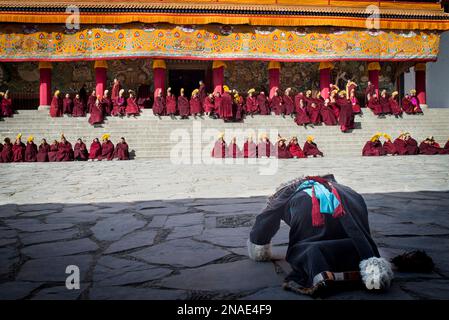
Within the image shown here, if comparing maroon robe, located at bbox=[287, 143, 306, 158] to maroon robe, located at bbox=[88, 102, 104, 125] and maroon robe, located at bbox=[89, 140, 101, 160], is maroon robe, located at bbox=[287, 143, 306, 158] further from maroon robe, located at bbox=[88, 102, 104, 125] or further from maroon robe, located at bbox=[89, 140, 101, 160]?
maroon robe, located at bbox=[88, 102, 104, 125]

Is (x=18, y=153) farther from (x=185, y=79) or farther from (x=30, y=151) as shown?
(x=185, y=79)

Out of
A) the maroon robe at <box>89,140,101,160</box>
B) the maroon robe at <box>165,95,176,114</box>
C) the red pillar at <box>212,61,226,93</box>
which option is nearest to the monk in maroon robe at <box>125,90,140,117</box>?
the maroon robe at <box>165,95,176,114</box>

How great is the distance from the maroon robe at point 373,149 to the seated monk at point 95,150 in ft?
24.7

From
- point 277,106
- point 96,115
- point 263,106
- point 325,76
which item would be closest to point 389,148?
point 277,106

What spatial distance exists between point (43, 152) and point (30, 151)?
366 mm

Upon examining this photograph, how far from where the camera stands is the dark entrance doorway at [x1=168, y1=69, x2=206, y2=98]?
1731 cm

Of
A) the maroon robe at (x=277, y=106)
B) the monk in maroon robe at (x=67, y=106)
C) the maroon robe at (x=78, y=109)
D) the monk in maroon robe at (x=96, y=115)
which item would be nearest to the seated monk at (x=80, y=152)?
the monk in maroon robe at (x=96, y=115)

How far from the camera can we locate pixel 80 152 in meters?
10.6

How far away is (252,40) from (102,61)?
5765 millimetres

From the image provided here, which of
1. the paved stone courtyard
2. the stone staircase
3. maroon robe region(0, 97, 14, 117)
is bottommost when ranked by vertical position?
the paved stone courtyard

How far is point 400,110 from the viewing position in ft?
44.8

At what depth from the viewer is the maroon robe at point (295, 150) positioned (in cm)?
1059

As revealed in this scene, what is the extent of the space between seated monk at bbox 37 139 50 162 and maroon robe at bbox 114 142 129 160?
1.87 m
